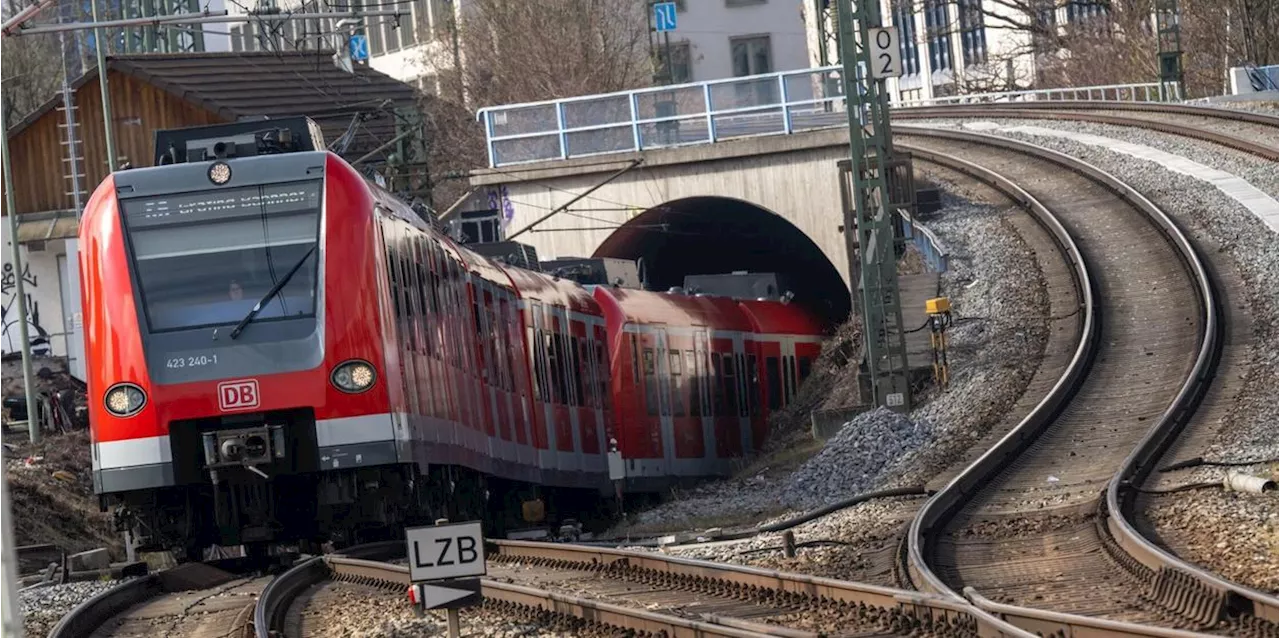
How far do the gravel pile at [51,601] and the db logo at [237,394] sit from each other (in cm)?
168

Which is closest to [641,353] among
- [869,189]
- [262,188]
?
[869,189]

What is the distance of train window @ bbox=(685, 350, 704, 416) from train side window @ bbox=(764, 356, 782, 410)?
275 cm

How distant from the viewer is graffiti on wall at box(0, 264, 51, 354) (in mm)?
41344

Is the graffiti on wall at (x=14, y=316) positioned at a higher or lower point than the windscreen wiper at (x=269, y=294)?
lower

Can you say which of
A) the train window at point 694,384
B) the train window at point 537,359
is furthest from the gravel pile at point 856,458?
the train window at point 694,384

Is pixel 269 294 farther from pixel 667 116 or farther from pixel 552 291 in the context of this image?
pixel 667 116

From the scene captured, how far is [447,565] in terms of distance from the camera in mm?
10477

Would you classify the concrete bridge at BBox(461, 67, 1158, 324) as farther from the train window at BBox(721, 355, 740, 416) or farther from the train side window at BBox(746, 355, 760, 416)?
the train window at BBox(721, 355, 740, 416)

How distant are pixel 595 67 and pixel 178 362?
3965 centimetres

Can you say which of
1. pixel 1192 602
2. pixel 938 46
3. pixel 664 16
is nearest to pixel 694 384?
pixel 1192 602

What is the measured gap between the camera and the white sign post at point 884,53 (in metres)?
25.5

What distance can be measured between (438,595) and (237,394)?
5.45 metres

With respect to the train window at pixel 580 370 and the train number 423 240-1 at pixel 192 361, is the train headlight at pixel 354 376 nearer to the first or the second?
the train number 423 240-1 at pixel 192 361

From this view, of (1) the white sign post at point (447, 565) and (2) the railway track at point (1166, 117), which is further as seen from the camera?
(2) the railway track at point (1166, 117)
